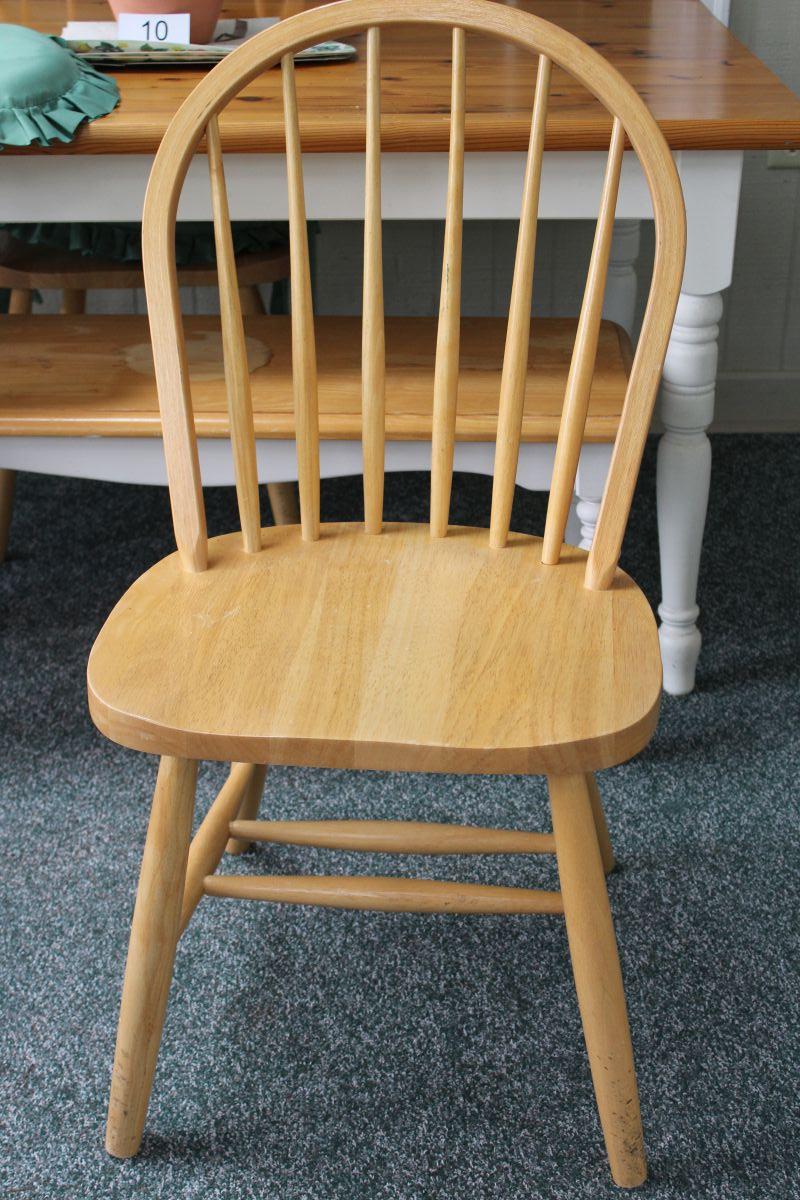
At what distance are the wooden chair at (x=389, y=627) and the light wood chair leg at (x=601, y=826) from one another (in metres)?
0.03

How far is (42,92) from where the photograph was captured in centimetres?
121

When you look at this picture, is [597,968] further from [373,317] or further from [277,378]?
[277,378]

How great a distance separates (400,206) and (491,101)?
0.16m

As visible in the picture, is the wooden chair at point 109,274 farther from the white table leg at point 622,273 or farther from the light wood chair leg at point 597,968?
the light wood chair leg at point 597,968

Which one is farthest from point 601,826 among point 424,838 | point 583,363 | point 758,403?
point 758,403

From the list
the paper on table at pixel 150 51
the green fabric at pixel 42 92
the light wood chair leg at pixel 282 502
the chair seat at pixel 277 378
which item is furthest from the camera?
the light wood chair leg at pixel 282 502

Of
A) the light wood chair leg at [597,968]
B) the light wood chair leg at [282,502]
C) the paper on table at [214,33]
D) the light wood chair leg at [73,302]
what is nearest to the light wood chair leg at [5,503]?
the light wood chair leg at [73,302]

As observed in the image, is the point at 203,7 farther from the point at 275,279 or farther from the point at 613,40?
the point at 613,40

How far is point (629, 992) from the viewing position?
115 cm

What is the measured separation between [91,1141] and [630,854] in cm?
64

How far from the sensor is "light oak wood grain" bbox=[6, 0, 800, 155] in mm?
1188

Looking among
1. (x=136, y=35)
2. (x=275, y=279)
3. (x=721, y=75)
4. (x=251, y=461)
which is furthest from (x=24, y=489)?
(x=721, y=75)

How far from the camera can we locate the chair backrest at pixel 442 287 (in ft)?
3.06

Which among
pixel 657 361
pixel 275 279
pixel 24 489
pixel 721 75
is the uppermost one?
pixel 721 75
